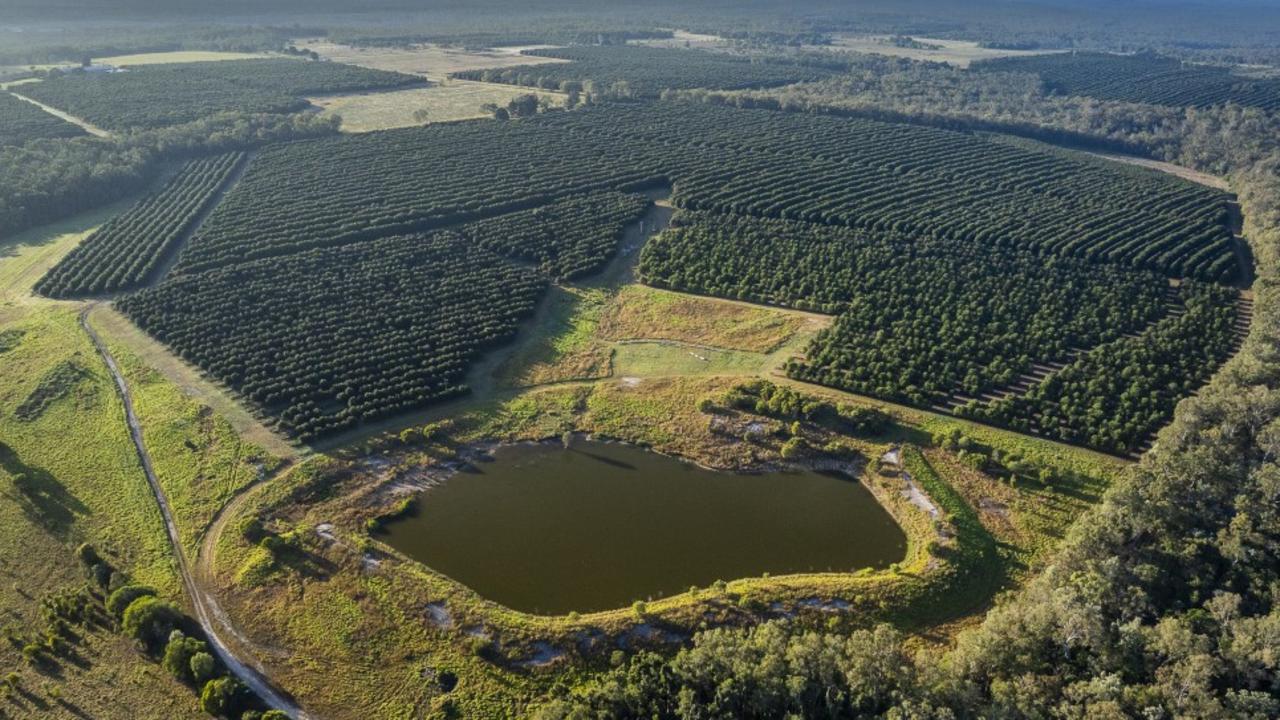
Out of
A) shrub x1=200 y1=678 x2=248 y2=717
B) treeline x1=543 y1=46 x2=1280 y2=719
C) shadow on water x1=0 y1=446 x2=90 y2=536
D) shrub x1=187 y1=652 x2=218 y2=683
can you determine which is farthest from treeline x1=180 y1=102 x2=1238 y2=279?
shrub x1=200 y1=678 x2=248 y2=717

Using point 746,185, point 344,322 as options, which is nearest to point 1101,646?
point 344,322

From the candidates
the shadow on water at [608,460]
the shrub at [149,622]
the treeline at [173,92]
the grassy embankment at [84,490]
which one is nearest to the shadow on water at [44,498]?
the grassy embankment at [84,490]

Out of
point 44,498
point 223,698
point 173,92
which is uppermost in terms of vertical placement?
point 173,92

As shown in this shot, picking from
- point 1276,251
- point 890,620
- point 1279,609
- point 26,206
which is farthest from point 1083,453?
point 26,206

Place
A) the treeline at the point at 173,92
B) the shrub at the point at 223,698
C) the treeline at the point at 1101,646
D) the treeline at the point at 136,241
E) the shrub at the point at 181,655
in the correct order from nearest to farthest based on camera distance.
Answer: the treeline at the point at 1101,646 < the shrub at the point at 223,698 < the shrub at the point at 181,655 < the treeline at the point at 136,241 < the treeline at the point at 173,92

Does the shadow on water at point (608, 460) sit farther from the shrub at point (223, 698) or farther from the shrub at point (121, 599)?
the shrub at point (121, 599)

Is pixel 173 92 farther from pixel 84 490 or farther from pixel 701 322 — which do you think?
pixel 701 322
